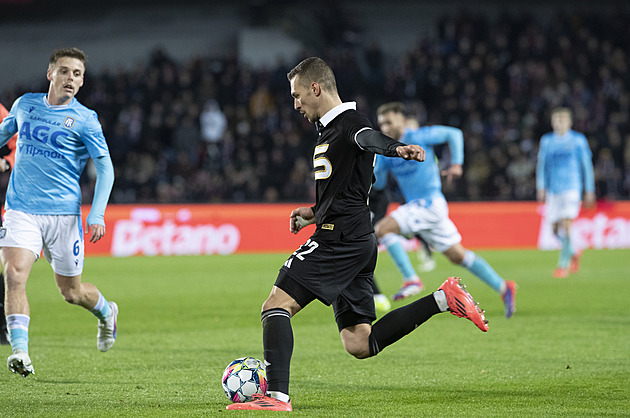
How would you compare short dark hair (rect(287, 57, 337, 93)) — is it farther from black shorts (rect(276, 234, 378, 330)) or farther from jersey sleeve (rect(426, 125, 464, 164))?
jersey sleeve (rect(426, 125, 464, 164))

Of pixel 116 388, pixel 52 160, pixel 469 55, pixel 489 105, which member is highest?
pixel 469 55

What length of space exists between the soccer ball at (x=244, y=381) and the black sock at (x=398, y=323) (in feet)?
2.15

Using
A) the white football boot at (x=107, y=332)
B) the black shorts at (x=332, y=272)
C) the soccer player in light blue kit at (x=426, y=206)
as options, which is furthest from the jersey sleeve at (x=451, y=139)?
the black shorts at (x=332, y=272)

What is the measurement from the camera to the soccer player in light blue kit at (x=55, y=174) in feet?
19.4

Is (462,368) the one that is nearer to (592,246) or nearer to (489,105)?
(592,246)

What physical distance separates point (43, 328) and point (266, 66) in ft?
57.2

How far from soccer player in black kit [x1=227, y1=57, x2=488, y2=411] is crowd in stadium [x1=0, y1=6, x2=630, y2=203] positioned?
15523mm

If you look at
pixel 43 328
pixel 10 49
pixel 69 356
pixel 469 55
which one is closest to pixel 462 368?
pixel 69 356

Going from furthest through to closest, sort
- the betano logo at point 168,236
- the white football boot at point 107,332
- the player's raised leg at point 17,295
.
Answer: the betano logo at point 168,236
the white football boot at point 107,332
the player's raised leg at point 17,295

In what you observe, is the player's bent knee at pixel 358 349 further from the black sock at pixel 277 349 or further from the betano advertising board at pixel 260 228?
the betano advertising board at pixel 260 228

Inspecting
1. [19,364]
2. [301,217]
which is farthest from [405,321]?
[19,364]

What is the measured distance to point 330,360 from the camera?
6.64 meters

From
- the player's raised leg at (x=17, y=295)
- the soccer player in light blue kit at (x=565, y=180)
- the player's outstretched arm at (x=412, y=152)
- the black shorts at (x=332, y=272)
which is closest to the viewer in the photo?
the player's outstretched arm at (x=412, y=152)

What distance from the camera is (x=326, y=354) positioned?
22.8 feet
